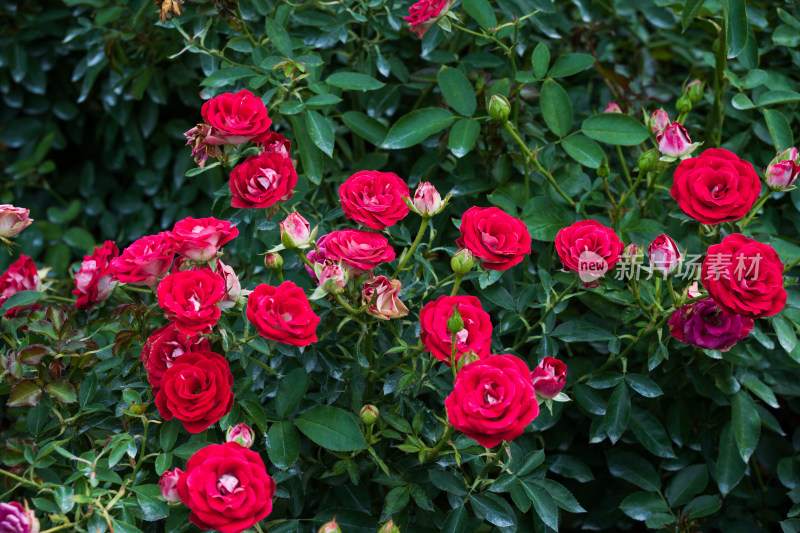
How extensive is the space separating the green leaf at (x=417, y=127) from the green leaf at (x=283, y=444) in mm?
588

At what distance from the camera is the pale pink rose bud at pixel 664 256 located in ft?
3.60

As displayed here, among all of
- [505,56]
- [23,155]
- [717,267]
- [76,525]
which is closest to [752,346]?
[717,267]

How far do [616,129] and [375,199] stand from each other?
0.60 meters

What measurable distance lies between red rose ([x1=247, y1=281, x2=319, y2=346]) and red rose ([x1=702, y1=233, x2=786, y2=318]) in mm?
539

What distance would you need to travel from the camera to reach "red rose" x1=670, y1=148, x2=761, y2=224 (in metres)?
1.08

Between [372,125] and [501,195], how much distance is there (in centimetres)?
33

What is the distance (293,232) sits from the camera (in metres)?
1.04

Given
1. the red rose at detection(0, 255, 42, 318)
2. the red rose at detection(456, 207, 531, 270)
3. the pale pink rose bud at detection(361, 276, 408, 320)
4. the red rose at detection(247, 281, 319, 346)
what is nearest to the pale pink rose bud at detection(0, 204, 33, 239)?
the red rose at detection(0, 255, 42, 318)

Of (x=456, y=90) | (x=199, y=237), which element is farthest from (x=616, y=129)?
(x=199, y=237)

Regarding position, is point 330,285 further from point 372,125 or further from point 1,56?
point 1,56

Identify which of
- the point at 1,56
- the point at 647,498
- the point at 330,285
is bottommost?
the point at 647,498

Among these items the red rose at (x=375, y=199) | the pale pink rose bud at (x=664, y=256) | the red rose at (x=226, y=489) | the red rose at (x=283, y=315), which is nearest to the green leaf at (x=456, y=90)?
the red rose at (x=375, y=199)

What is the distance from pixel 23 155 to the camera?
87.4 inches

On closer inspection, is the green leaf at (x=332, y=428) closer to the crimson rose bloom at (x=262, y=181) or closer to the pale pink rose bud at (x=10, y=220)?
the crimson rose bloom at (x=262, y=181)
